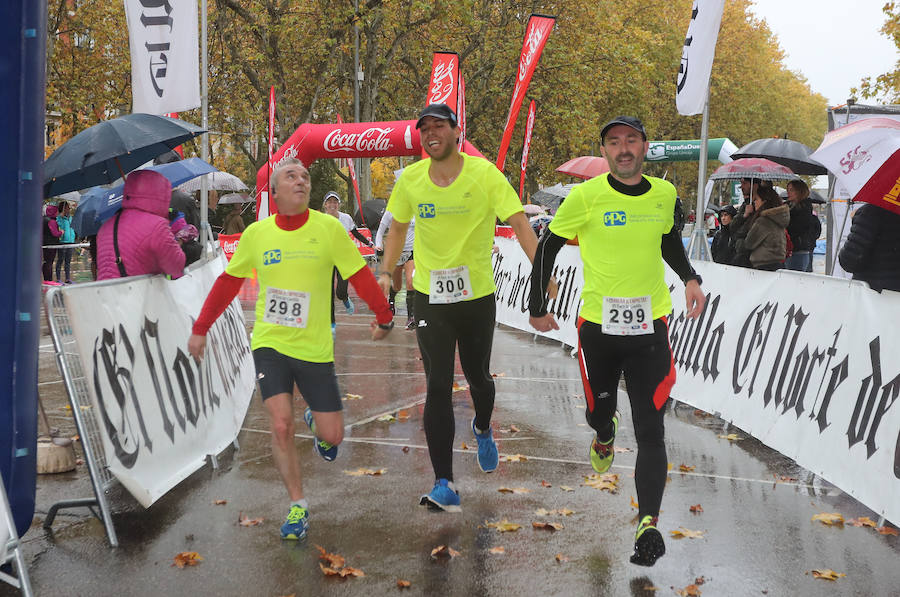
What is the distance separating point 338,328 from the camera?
14656 mm

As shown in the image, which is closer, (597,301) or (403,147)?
(597,301)

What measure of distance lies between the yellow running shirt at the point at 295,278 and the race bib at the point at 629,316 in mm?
1406

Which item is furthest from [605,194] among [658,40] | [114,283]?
[658,40]

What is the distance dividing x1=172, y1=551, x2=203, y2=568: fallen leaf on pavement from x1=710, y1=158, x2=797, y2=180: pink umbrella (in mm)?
12921

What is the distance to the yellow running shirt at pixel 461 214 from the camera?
5.40 meters

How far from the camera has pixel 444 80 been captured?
745 inches

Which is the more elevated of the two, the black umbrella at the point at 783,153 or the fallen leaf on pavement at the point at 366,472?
the black umbrella at the point at 783,153

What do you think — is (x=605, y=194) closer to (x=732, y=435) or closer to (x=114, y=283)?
(x=114, y=283)

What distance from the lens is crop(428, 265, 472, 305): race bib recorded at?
5.43 m

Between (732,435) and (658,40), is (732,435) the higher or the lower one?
the lower one

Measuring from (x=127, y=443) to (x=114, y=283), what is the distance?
0.84 m

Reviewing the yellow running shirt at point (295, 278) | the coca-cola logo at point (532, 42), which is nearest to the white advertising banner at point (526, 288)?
the coca-cola logo at point (532, 42)

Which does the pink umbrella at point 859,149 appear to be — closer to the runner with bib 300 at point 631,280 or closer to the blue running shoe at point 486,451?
the runner with bib 300 at point 631,280

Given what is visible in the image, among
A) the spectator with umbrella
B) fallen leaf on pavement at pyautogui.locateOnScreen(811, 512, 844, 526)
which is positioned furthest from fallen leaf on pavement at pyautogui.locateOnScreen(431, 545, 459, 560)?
the spectator with umbrella
